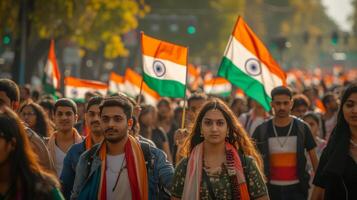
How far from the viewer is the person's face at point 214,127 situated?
23.4 feet

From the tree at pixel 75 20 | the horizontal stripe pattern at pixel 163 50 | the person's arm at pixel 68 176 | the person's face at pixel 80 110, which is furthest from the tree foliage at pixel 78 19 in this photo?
the person's arm at pixel 68 176

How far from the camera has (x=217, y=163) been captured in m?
7.06

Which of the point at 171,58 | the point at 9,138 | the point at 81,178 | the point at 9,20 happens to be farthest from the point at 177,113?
the point at 9,20

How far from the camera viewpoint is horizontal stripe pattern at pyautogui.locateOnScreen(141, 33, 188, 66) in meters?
12.4

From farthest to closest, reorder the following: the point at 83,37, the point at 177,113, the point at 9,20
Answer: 1. the point at 83,37
2. the point at 9,20
3. the point at 177,113

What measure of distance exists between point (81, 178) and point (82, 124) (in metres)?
4.72

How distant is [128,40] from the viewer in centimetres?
5897

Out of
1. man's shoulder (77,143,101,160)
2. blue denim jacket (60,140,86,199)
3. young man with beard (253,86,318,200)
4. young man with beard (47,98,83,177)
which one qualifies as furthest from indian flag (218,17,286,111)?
man's shoulder (77,143,101,160)

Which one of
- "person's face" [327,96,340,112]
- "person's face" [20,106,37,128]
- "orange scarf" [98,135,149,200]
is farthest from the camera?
"person's face" [327,96,340,112]

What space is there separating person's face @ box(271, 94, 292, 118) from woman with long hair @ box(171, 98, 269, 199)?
9.14ft

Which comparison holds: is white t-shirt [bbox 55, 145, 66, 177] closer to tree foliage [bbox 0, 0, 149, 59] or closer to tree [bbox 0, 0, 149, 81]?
tree [bbox 0, 0, 149, 81]

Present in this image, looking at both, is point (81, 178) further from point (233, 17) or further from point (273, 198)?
point (233, 17)

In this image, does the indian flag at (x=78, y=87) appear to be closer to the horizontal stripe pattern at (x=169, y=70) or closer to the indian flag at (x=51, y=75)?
the indian flag at (x=51, y=75)

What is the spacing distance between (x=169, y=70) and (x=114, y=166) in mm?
5204
